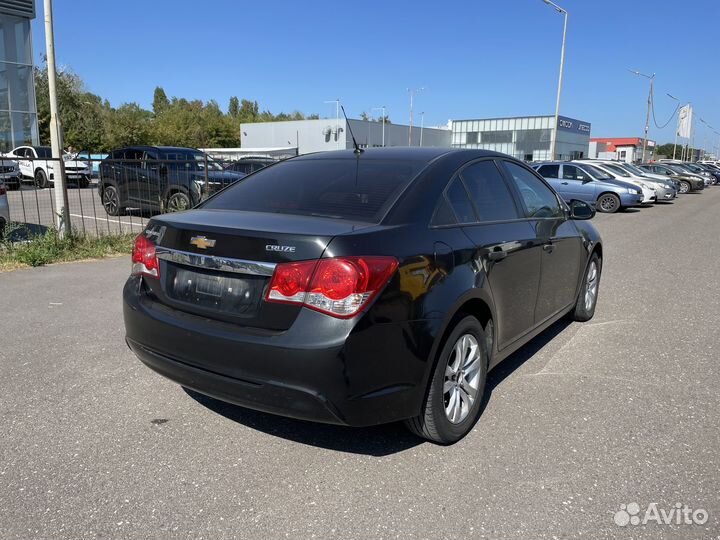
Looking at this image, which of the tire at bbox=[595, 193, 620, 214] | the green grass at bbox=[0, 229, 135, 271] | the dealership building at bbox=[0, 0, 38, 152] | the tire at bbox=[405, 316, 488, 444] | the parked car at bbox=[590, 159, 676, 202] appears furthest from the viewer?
the dealership building at bbox=[0, 0, 38, 152]

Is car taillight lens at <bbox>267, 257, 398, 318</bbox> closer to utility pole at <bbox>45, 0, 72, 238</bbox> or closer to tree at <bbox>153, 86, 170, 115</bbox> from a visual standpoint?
utility pole at <bbox>45, 0, 72, 238</bbox>

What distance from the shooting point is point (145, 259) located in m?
3.33

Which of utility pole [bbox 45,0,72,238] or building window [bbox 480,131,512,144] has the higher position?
building window [bbox 480,131,512,144]

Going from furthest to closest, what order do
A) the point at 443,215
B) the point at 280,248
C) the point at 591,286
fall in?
the point at 591,286
the point at 443,215
the point at 280,248

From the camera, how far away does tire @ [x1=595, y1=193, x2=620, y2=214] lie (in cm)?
1989

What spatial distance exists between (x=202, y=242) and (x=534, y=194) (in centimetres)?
275

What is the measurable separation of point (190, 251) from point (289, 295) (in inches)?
27.3

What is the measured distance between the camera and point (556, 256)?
454cm

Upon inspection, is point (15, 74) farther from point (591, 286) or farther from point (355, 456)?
point (355, 456)

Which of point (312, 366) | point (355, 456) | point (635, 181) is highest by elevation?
point (635, 181)

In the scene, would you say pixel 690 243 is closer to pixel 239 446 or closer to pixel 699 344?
pixel 699 344

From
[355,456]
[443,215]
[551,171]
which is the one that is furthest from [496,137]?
[355,456]

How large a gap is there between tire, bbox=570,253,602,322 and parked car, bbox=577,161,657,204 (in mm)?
16525

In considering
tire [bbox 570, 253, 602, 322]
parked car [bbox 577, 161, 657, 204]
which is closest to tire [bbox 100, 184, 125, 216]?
tire [bbox 570, 253, 602, 322]
